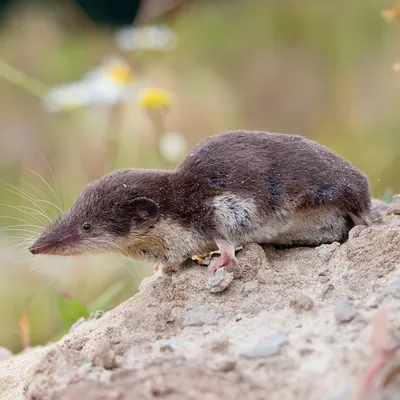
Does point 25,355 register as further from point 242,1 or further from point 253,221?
point 242,1

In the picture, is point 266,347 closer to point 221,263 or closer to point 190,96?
point 221,263

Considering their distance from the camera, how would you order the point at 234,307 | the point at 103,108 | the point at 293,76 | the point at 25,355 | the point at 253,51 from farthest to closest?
the point at 253,51, the point at 293,76, the point at 103,108, the point at 25,355, the point at 234,307

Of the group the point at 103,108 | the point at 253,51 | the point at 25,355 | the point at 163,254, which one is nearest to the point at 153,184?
the point at 163,254

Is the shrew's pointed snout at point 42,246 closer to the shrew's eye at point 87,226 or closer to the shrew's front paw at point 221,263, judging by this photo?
the shrew's eye at point 87,226

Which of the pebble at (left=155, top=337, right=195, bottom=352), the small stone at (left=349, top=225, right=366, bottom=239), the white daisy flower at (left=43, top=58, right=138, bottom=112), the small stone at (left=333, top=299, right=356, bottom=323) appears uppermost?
the white daisy flower at (left=43, top=58, right=138, bottom=112)

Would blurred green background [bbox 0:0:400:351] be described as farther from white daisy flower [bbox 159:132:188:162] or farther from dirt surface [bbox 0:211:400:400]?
dirt surface [bbox 0:211:400:400]

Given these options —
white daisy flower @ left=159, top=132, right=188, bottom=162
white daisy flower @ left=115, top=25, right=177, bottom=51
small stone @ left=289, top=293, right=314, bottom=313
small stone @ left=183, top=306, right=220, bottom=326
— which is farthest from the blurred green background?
small stone @ left=289, top=293, right=314, bottom=313
